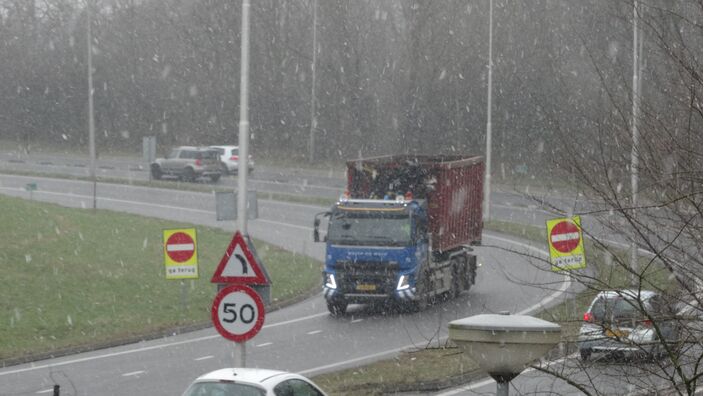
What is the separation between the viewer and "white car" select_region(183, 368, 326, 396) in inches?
515

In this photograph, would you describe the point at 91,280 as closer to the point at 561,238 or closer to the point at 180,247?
the point at 180,247

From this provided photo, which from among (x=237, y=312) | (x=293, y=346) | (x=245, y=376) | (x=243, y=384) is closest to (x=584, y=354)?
(x=243, y=384)

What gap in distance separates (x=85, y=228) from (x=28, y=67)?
46.3 metres

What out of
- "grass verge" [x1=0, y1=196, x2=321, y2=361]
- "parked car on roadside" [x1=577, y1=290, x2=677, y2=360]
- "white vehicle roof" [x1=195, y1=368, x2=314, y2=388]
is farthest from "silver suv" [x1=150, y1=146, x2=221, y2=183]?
"parked car on roadside" [x1=577, y1=290, x2=677, y2=360]

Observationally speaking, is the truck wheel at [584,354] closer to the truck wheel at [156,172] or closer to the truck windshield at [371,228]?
the truck windshield at [371,228]

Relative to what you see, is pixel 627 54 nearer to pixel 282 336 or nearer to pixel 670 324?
pixel 282 336

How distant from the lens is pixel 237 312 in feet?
46.2

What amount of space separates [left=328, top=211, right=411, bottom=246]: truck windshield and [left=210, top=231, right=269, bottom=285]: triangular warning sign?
13.7 m

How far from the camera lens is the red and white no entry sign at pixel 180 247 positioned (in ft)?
82.3

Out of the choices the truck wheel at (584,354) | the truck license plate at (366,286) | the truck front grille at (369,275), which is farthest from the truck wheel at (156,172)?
the truck wheel at (584,354)

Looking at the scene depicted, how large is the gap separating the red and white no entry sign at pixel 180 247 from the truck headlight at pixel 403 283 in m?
5.28

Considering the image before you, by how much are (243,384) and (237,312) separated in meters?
1.20

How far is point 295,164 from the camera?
239ft

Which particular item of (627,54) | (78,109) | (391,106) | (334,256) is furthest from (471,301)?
(78,109)
